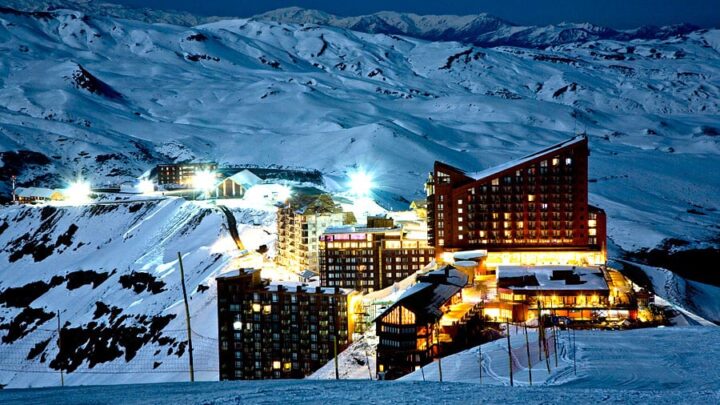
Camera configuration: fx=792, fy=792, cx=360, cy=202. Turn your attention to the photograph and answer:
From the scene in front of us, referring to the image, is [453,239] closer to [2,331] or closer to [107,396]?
[2,331]

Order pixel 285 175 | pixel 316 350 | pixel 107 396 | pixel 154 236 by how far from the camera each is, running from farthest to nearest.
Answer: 1. pixel 285 175
2. pixel 154 236
3. pixel 316 350
4. pixel 107 396

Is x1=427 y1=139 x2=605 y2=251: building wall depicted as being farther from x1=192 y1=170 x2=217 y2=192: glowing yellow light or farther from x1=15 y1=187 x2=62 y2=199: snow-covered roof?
x1=15 y1=187 x2=62 y2=199: snow-covered roof

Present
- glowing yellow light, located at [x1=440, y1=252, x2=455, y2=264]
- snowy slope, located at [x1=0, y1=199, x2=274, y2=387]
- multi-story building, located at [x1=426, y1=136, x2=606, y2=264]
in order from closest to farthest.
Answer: snowy slope, located at [x1=0, y1=199, x2=274, y2=387] → glowing yellow light, located at [x1=440, y1=252, x2=455, y2=264] → multi-story building, located at [x1=426, y1=136, x2=606, y2=264]

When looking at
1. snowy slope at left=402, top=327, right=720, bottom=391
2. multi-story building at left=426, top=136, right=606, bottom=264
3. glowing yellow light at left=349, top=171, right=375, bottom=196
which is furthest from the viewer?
glowing yellow light at left=349, top=171, right=375, bottom=196

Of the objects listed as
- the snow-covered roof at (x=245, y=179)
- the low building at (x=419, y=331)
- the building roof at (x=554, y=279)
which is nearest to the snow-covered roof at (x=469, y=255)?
the building roof at (x=554, y=279)

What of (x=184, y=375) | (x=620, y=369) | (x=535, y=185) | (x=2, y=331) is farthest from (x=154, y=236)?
(x=620, y=369)

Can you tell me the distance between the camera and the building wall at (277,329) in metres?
59.5

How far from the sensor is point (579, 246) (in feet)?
243

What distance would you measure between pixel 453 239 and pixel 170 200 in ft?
142

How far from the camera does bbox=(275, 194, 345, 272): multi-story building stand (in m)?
80.9

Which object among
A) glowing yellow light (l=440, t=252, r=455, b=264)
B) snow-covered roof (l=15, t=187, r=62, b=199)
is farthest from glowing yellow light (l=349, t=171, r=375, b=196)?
snow-covered roof (l=15, t=187, r=62, b=199)

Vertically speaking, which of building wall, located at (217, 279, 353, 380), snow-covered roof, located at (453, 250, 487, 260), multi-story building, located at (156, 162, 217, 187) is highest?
multi-story building, located at (156, 162, 217, 187)

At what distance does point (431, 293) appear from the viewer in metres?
54.0

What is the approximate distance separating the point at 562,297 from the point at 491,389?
36.0 metres
